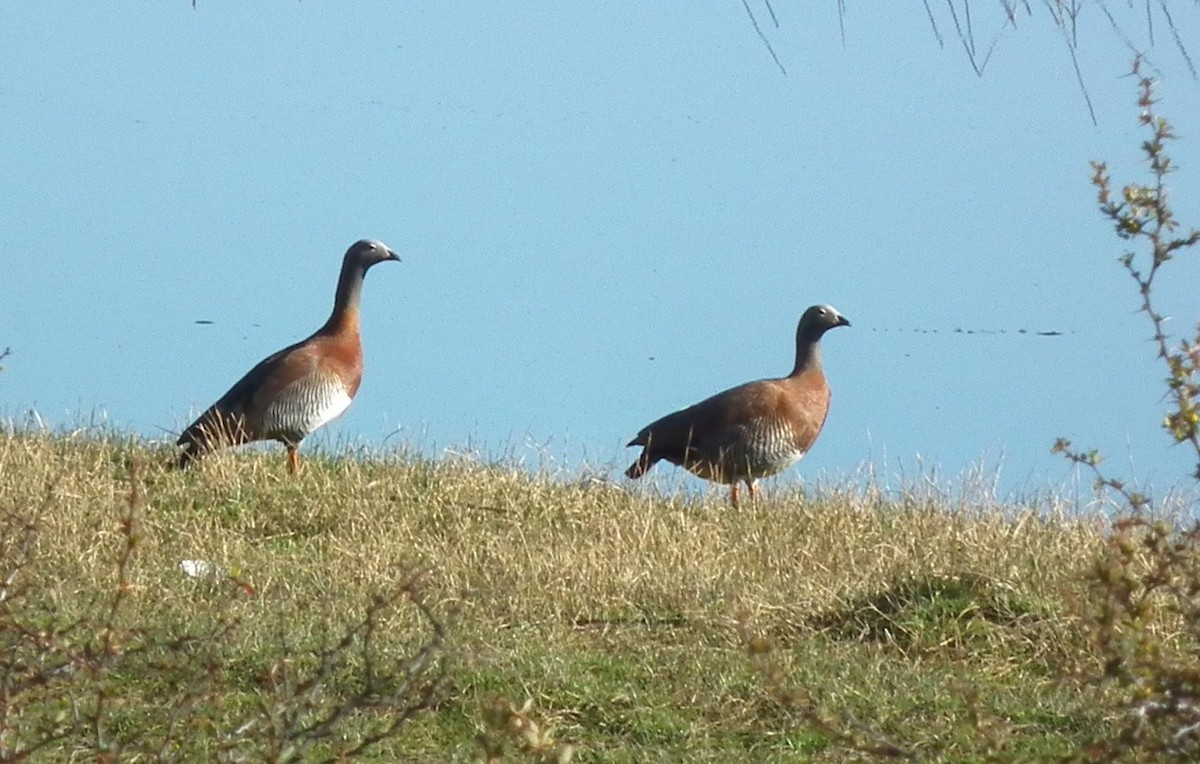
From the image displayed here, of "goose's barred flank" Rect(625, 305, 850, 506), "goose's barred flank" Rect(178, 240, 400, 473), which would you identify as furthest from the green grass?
"goose's barred flank" Rect(625, 305, 850, 506)

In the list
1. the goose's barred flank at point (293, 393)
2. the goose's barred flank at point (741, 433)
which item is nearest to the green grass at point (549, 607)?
the goose's barred flank at point (293, 393)

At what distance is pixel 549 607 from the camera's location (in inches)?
284

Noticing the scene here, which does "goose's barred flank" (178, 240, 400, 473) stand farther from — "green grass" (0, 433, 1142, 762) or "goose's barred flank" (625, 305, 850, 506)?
"goose's barred flank" (625, 305, 850, 506)

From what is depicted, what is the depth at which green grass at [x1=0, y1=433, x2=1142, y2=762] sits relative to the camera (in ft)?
17.8

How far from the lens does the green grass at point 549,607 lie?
5426mm

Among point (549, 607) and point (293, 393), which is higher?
point (293, 393)

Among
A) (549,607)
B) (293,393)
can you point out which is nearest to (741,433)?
(293,393)

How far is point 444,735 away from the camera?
221 inches

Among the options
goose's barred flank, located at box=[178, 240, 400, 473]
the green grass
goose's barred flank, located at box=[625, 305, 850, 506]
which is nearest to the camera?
the green grass

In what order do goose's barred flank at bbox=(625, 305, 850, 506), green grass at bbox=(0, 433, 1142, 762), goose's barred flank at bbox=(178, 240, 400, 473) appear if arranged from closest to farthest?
1. green grass at bbox=(0, 433, 1142, 762)
2. goose's barred flank at bbox=(178, 240, 400, 473)
3. goose's barred flank at bbox=(625, 305, 850, 506)

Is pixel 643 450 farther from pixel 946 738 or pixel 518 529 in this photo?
pixel 946 738

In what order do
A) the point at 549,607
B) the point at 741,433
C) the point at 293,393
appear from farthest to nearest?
the point at 741,433 < the point at 293,393 < the point at 549,607

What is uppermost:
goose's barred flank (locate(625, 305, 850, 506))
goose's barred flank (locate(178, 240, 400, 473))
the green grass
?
goose's barred flank (locate(178, 240, 400, 473))

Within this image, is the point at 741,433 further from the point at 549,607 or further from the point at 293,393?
the point at 549,607
